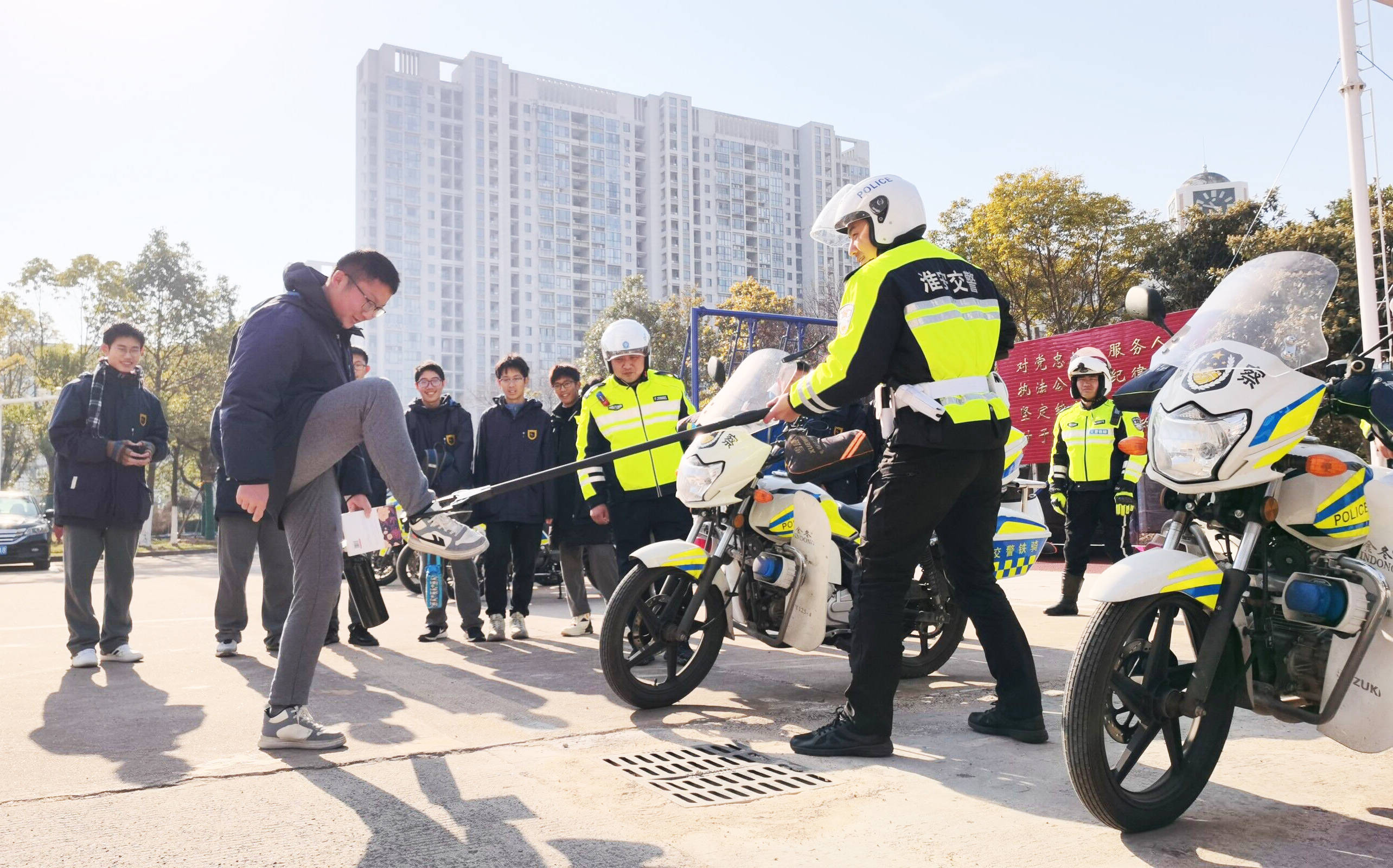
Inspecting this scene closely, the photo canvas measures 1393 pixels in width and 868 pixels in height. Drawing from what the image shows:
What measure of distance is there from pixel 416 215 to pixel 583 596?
388ft

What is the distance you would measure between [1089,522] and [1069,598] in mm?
685

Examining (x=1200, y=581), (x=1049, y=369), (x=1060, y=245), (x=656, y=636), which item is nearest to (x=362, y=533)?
(x=656, y=636)

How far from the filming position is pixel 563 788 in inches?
130

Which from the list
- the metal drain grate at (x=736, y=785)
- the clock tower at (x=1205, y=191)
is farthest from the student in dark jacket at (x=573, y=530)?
the clock tower at (x=1205, y=191)

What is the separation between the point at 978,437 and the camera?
143 inches

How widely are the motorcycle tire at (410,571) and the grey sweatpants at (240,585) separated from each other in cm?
419

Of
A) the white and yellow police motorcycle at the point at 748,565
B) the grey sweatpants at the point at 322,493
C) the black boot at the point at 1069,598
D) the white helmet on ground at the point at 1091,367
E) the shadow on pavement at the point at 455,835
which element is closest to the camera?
Answer: the shadow on pavement at the point at 455,835

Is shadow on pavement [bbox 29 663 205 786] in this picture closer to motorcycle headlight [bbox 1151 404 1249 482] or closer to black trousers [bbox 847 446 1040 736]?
black trousers [bbox 847 446 1040 736]

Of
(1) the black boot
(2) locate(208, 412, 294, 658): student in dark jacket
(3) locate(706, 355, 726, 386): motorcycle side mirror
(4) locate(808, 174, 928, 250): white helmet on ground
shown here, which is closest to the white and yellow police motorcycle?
(3) locate(706, 355, 726, 386): motorcycle side mirror

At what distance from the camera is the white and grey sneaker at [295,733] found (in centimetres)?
376

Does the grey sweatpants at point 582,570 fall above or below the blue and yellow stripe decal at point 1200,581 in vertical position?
below

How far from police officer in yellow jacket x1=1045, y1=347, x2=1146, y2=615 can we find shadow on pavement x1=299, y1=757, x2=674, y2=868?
19.6ft

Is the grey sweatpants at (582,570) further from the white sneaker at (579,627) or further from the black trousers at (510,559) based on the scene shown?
the black trousers at (510,559)

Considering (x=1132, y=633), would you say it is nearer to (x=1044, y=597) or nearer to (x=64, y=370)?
(x=1044, y=597)
